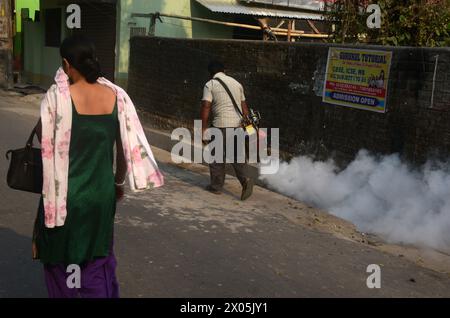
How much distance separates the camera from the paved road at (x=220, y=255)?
410cm

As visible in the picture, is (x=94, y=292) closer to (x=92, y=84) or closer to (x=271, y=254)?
(x=92, y=84)

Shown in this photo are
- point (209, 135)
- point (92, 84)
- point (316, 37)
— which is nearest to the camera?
point (92, 84)

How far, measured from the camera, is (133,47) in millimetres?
12016

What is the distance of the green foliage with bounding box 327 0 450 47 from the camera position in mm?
7762

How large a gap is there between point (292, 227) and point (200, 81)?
4.83 m

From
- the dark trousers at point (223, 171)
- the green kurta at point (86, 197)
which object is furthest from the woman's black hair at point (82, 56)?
the dark trousers at point (223, 171)

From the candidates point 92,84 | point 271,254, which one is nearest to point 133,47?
point 271,254

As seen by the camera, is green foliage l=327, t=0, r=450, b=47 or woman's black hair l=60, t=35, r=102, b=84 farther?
green foliage l=327, t=0, r=450, b=47

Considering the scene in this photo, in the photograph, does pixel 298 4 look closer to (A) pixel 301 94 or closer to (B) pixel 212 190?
(A) pixel 301 94

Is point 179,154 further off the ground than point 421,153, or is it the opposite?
point 421,153

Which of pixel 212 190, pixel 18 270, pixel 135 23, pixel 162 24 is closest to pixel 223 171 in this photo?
pixel 212 190

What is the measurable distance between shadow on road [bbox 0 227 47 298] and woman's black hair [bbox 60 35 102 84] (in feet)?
5.72

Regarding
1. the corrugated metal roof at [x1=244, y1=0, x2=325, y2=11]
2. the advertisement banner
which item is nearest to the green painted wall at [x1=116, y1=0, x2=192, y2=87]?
the corrugated metal roof at [x1=244, y1=0, x2=325, y2=11]

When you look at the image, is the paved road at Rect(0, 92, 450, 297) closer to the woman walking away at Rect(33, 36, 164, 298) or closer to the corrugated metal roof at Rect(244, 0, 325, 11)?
the woman walking away at Rect(33, 36, 164, 298)
